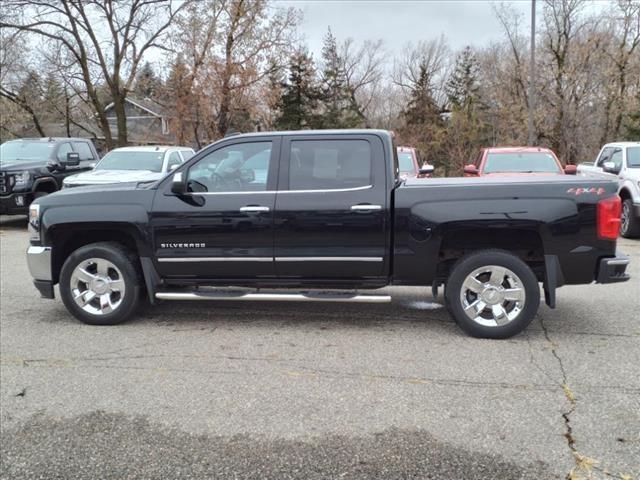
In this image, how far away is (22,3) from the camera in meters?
25.9

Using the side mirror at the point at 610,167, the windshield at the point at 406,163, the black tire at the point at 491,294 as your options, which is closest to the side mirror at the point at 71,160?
the windshield at the point at 406,163

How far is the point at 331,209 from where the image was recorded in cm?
514

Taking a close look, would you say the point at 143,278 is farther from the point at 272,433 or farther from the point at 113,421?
the point at 272,433

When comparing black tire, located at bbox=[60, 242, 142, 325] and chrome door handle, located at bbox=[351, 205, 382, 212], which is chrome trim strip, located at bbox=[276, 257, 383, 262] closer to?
chrome door handle, located at bbox=[351, 205, 382, 212]

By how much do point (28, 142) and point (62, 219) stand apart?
1045 centimetres

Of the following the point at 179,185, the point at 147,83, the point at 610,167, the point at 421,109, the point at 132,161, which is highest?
the point at 147,83

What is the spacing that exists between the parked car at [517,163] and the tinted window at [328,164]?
5927mm

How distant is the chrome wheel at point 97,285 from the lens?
552 cm

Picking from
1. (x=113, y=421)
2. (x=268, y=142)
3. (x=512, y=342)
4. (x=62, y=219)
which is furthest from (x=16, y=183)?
(x=512, y=342)

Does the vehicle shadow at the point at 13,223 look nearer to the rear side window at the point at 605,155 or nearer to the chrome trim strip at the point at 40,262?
the chrome trim strip at the point at 40,262

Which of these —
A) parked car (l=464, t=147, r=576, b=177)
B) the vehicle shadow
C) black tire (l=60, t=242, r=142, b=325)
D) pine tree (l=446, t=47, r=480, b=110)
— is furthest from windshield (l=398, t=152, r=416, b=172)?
pine tree (l=446, t=47, r=480, b=110)

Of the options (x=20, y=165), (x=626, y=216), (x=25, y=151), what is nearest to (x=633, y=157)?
(x=626, y=216)

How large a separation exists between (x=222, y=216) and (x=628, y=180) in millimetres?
8933

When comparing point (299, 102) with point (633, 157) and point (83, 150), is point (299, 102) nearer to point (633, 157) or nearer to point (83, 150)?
point (83, 150)
